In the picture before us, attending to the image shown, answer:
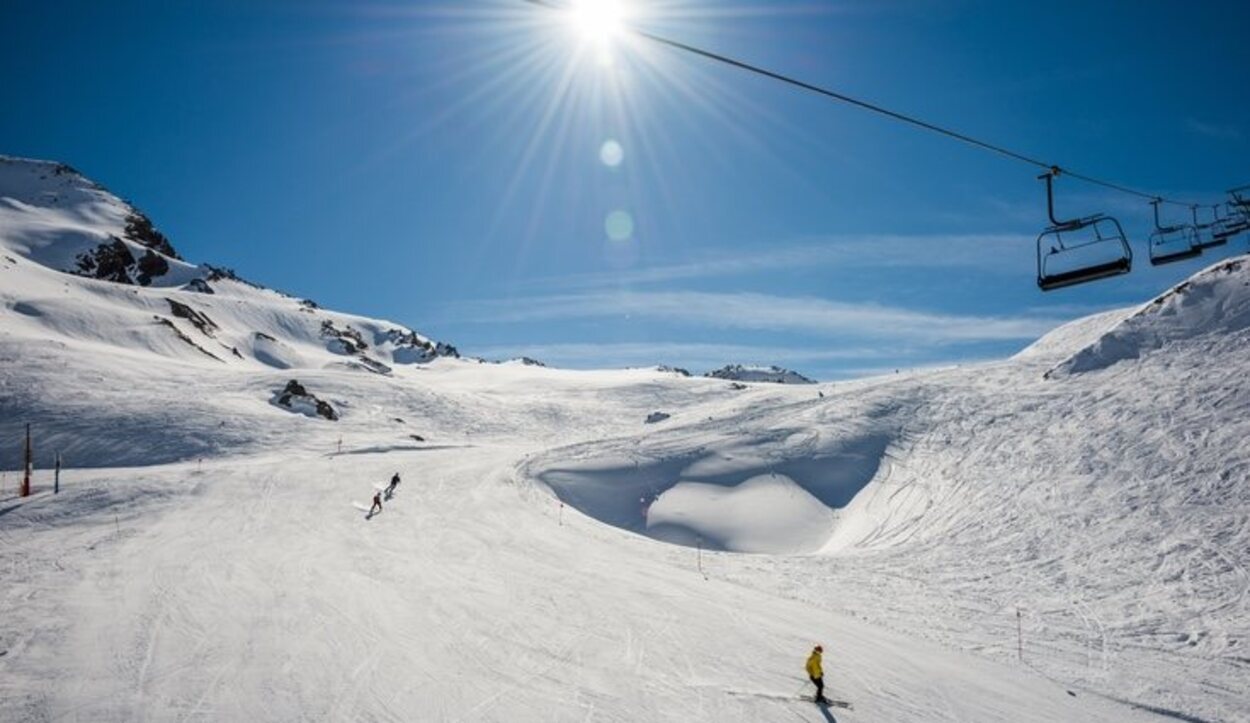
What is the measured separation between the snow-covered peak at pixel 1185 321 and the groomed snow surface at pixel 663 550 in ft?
0.73

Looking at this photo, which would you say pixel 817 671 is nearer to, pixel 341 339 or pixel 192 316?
pixel 192 316

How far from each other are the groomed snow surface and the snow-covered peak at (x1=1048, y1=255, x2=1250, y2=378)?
8.8 inches

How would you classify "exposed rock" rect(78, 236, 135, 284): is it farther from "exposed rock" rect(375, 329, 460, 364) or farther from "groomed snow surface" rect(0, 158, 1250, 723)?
"groomed snow surface" rect(0, 158, 1250, 723)

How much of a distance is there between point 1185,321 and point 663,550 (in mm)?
35415

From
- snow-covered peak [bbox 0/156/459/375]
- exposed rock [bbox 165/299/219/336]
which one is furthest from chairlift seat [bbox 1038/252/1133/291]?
exposed rock [bbox 165/299/219/336]

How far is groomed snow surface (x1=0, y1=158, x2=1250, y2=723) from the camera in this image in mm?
14070

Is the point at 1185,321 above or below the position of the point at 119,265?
below

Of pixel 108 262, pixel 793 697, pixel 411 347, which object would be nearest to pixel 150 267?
pixel 108 262

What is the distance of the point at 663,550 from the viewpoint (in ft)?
95.5

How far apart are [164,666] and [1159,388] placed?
44.0 meters

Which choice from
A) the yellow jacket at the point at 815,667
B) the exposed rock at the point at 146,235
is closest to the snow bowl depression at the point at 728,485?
the yellow jacket at the point at 815,667

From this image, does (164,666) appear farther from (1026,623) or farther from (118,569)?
(1026,623)

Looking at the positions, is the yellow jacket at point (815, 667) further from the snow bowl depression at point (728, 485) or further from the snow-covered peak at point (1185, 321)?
the snow-covered peak at point (1185, 321)

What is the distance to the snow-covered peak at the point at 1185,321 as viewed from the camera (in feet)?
126
